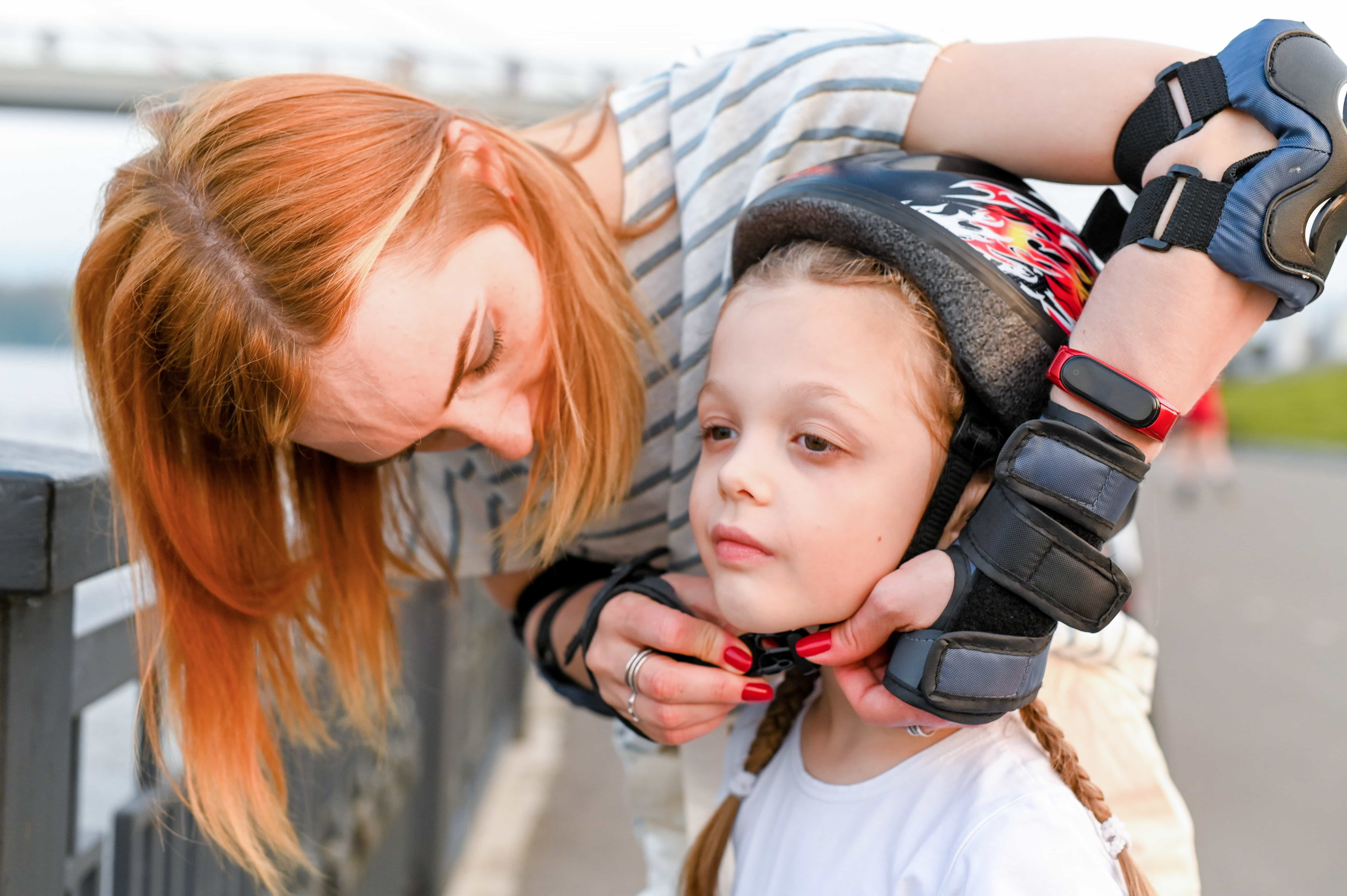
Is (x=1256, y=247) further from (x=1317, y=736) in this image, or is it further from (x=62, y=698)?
(x=1317, y=736)

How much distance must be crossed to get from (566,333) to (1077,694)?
38.3 inches

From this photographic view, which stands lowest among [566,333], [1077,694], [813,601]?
[1077,694]

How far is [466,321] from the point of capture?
1.54 m

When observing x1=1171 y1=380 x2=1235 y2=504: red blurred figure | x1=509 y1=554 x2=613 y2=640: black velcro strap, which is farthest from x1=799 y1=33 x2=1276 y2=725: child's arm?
x1=1171 y1=380 x2=1235 y2=504: red blurred figure

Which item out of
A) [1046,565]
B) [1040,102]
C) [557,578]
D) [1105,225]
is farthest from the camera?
[557,578]

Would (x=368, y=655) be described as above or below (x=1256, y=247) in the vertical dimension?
below

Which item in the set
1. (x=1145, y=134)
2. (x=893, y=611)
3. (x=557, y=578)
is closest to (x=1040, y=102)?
(x=1145, y=134)

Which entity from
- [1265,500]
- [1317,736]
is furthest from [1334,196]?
[1265,500]

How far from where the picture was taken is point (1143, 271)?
130 cm

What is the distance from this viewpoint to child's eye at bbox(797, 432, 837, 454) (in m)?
1.33

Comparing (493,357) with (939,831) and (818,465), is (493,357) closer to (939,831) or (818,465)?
(818,465)

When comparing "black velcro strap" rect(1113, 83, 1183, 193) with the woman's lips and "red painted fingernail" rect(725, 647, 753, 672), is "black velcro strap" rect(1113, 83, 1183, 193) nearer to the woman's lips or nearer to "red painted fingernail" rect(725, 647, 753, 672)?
the woman's lips

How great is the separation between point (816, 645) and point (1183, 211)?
0.69m

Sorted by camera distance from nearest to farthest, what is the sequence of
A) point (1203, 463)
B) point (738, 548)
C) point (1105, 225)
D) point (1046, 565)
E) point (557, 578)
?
point (1046, 565) < point (738, 548) < point (1105, 225) < point (557, 578) < point (1203, 463)
